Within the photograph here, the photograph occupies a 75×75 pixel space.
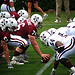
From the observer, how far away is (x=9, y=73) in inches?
281

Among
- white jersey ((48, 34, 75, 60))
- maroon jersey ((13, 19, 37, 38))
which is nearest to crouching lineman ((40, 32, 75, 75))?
white jersey ((48, 34, 75, 60))

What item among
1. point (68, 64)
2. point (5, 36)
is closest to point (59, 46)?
point (68, 64)

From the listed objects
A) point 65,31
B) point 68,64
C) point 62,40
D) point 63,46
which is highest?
point 65,31

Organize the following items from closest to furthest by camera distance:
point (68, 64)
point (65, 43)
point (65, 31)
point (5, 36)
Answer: point (68, 64), point (65, 43), point (65, 31), point (5, 36)

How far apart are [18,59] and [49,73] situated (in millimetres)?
1423

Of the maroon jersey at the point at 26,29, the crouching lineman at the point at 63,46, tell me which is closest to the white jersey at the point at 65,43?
the crouching lineman at the point at 63,46

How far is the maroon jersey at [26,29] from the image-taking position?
300 inches

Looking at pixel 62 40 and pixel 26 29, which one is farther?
pixel 26 29

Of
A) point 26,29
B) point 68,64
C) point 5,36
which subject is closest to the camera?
point 68,64

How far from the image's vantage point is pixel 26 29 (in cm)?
792

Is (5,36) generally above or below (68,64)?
above

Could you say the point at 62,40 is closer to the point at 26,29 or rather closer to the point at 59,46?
the point at 59,46

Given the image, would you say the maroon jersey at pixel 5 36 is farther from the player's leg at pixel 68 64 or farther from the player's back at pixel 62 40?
the player's leg at pixel 68 64

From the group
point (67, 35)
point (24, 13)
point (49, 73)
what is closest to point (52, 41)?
point (67, 35)
